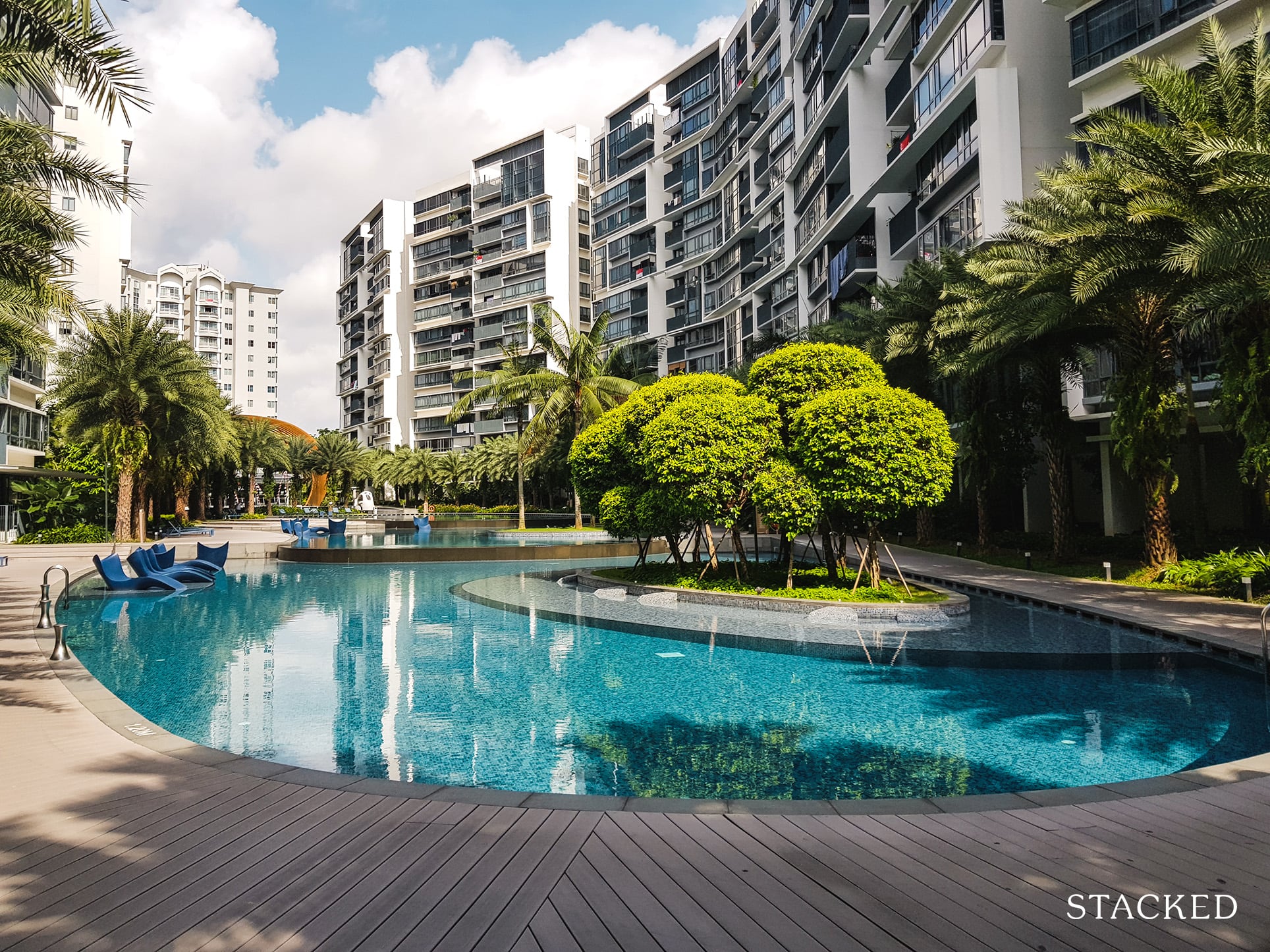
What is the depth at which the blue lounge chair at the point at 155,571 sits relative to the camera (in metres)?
19.9

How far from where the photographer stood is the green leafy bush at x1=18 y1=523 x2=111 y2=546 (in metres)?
33.8

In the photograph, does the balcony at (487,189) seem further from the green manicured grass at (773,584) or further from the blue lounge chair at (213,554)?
the green manicured grass at (773,584)

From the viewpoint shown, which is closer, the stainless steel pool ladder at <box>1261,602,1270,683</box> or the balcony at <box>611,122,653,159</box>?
the stainless steel pool ladder at <box>1261,602,1270,683</box>

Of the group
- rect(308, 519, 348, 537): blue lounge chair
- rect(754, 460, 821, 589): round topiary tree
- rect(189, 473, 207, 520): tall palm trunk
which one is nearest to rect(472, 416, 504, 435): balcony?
rect(189, 473, 207, 520): tall palm trunk

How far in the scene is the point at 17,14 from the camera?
820cm

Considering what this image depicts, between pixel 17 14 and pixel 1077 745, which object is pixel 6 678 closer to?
pixel 17 14

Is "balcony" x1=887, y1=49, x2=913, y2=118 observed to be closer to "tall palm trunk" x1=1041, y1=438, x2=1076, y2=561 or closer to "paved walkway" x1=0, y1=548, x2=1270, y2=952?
"tall palm trunk" x1=1041, y1=438, x2=1076, y2=561

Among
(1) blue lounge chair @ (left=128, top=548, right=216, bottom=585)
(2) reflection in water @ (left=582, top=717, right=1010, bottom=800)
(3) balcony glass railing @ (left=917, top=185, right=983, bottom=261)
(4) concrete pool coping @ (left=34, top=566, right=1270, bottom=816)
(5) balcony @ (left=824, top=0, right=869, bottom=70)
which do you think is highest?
(5) balcony @ (left=824, top=0, right=869, bottom=70)

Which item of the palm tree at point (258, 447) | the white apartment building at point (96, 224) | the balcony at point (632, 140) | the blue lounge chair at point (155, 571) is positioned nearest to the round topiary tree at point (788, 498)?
the blue lounge chair at point (155, 571)

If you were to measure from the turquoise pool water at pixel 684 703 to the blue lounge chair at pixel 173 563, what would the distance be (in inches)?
223

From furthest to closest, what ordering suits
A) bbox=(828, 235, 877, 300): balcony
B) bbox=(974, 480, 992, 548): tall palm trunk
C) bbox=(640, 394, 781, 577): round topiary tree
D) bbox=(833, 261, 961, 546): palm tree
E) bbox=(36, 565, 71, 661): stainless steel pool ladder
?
bbox=(828, 235, 877, 300): balcony < bbox=(833, 261, 961, 546): palm tree < bbox=(974, 480, 992, 548): tall palm trunk < bbox=(640, 394, 781, 577): round topiary tree < bbox=(36, 565, 71, 661): stainless steel pool ladder

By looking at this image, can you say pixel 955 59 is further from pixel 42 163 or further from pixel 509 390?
pixel 42 163

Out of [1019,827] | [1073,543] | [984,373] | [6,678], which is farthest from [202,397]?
[1019,827]

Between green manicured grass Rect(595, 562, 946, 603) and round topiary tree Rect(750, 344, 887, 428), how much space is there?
3.55 meters
